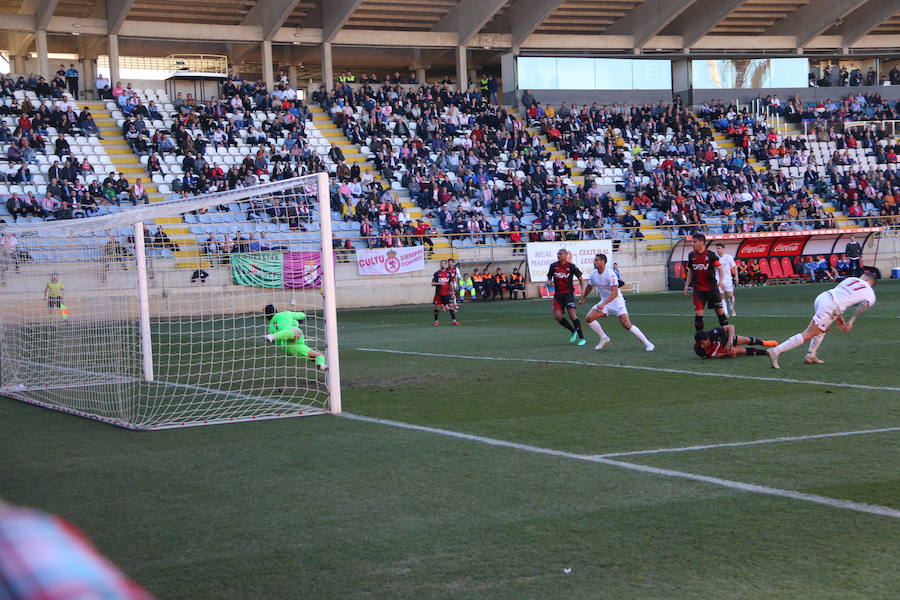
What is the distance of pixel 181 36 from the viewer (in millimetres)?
43188

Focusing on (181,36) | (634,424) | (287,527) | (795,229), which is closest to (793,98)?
(795,229)

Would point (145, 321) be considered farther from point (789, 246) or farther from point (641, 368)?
point (789, 246)

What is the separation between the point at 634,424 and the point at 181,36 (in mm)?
38452

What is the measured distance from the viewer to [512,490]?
21.6ft

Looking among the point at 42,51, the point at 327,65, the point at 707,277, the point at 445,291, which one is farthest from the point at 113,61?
the point at 707,277

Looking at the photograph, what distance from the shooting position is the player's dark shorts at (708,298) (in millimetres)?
15393

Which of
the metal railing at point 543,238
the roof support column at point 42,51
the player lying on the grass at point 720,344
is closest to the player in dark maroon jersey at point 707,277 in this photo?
the player lying on the grass at point 720,344

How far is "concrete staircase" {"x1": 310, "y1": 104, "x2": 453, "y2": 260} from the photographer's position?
3694 cm

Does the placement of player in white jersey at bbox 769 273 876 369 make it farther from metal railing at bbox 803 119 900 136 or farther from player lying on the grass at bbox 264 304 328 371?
metal railing at bbox 803 119 900 136

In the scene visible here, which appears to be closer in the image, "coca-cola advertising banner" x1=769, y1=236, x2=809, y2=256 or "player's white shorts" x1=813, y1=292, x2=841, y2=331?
"player's white shorts" x1=813, y1=292, x2=841, y2=331

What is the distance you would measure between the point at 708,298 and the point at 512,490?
31.8 feet

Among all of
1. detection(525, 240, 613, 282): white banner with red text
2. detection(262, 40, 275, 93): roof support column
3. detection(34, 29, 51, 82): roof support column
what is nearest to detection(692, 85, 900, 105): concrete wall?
detection(525, 240, 613, 282): white banner with red text

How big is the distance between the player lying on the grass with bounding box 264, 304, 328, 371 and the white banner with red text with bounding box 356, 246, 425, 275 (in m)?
22.1

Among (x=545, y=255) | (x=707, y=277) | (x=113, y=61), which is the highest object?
(x=113, y=61)
